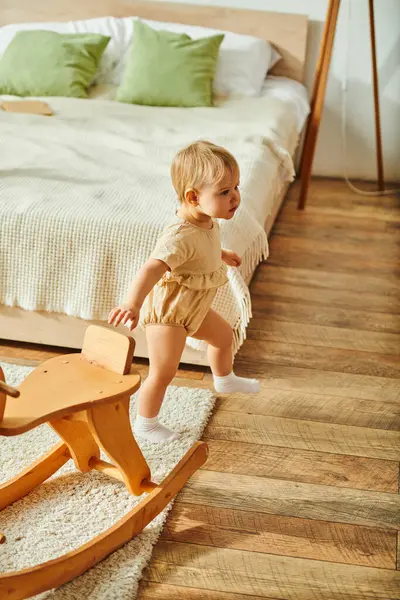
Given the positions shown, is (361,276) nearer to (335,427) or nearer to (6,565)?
(335,427)

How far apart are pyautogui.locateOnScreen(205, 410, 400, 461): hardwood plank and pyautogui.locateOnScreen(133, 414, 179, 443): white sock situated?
111 mm

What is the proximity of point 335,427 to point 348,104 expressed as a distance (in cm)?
252

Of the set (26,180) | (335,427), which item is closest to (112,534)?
(335,427)

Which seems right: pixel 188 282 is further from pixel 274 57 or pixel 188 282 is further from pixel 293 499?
pixel 274 57

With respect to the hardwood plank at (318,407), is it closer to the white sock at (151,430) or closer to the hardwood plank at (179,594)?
the white sock at (151,430)

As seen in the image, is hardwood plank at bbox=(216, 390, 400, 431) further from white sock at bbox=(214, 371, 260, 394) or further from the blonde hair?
the blonde hair

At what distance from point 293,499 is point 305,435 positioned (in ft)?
0.83

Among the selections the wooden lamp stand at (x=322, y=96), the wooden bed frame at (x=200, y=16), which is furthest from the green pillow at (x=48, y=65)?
the wooden lamp stand at (x=322, y=96)

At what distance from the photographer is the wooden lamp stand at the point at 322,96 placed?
3279 mm

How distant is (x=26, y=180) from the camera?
2273 millimetres

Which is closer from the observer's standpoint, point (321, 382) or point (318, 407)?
point (318, 407)

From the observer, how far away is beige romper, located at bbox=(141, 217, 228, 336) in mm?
1612

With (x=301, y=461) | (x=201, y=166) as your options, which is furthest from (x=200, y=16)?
(x=301, y=461)

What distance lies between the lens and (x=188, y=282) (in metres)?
1.66
